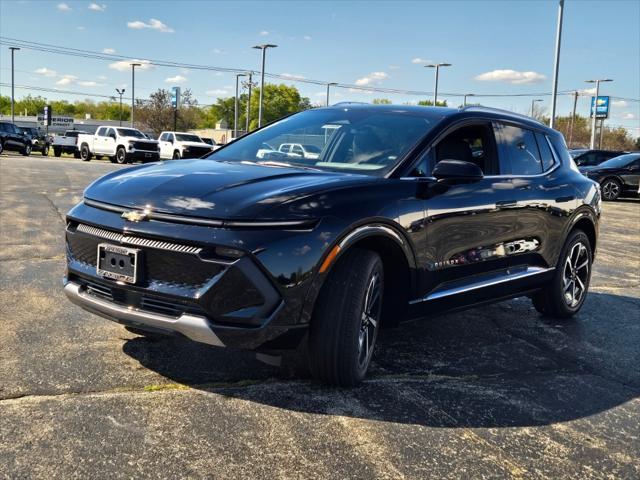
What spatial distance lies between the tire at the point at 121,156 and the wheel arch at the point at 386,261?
31392mm

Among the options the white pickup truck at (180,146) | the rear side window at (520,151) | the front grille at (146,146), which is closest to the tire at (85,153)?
the front grille at (146,146)

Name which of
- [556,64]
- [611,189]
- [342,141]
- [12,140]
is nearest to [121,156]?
[12,140]

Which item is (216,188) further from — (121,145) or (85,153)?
(85,153)

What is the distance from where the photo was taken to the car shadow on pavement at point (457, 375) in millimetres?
3420

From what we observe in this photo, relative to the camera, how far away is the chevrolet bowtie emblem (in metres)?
3.23

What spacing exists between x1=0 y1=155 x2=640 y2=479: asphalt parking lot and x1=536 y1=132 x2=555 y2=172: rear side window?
4.65 feet

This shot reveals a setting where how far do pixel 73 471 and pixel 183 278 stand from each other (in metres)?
0.99

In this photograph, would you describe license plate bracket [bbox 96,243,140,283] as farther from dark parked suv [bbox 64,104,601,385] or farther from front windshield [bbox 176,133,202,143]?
front windshield [bbox 176,133,202,143]

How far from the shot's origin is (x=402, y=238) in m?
3.74

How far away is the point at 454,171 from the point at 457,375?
50.8 inches

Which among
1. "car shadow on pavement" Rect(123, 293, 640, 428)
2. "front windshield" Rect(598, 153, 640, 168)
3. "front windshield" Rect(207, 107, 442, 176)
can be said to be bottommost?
"car shadow on pavement" Rect(123, 293, 640, 428)

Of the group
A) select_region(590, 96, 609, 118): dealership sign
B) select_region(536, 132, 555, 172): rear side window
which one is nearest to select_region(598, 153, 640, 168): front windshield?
select_region(536, 132, 555, 172): rear side window

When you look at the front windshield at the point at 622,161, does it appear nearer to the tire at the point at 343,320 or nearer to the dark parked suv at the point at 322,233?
the dark parked suv at the point at 322,233

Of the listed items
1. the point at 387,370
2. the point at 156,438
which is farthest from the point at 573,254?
the point at 156,438
